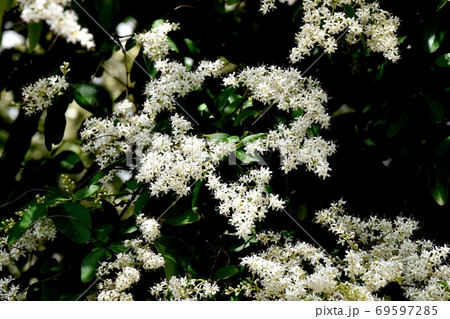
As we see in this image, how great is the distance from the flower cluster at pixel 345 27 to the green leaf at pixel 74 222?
2.41ft

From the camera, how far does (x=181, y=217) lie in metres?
1.36

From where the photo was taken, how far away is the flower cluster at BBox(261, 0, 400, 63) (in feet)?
4.61

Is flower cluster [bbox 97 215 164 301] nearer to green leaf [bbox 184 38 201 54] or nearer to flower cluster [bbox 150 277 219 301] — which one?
flower cluster [bbox 150 277 219 301]

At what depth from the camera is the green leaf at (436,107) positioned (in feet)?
4.62

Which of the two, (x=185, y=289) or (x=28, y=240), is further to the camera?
(x=28, y=240)

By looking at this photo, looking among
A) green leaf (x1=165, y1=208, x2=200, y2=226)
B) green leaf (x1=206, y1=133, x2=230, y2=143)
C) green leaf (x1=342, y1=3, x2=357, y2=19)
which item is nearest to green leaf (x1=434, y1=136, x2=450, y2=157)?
green leaf (x1=342, y1=3, x2=357, y2=19)

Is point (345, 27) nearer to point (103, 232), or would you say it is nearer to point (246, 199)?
point (246, 199)

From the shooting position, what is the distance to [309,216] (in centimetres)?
158

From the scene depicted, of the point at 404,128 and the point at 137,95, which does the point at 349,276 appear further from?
the point at 137,95

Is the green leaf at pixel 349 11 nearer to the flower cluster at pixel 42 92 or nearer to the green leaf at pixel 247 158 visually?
the green leaf at pixel 247 158

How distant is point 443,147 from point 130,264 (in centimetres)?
95

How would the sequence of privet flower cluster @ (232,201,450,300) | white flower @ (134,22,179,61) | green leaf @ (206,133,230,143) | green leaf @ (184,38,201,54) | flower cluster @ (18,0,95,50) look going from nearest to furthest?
flower cluster @ (18,0,95,50) < privet flower cluster @ (232,201,450,300) < green leaf @ (206,133,230,143) < white flower @ (134,22,179,61) < green leaf @ (184,38,201,54)

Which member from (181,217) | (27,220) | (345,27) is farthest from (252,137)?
(27,220)
